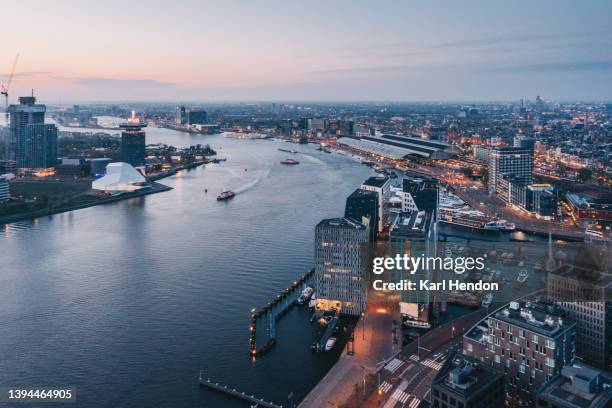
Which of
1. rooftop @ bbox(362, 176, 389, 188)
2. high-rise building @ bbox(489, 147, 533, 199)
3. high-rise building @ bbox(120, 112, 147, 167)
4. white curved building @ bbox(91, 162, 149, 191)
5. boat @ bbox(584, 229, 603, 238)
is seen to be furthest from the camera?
high-rise building @ bbox(120, 112, 147, 167)

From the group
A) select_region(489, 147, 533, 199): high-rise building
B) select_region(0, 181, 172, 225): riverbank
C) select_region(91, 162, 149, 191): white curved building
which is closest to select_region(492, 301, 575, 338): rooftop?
select_region(489, 147, 533, 199): high-rise building

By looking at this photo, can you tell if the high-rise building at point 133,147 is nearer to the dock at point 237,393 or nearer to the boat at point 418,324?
the boat at point 418,324

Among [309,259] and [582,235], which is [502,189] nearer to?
[582,235]

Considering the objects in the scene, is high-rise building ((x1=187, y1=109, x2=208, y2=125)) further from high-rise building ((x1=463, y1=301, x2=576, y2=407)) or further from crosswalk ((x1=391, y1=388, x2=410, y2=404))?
high-rise building ((x1=463, y1=301, x2=576, y2=407))

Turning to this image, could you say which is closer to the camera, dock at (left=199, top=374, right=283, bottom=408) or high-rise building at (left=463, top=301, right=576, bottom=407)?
high-rise building at (left=463, top=301, right=576, bottom=407)

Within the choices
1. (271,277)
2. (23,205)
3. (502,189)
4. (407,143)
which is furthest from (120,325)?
(407,143)

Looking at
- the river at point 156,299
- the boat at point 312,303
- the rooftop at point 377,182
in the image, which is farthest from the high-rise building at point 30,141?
the boat at point 312,303

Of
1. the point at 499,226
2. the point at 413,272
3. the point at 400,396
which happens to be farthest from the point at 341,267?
the point at 499,226
